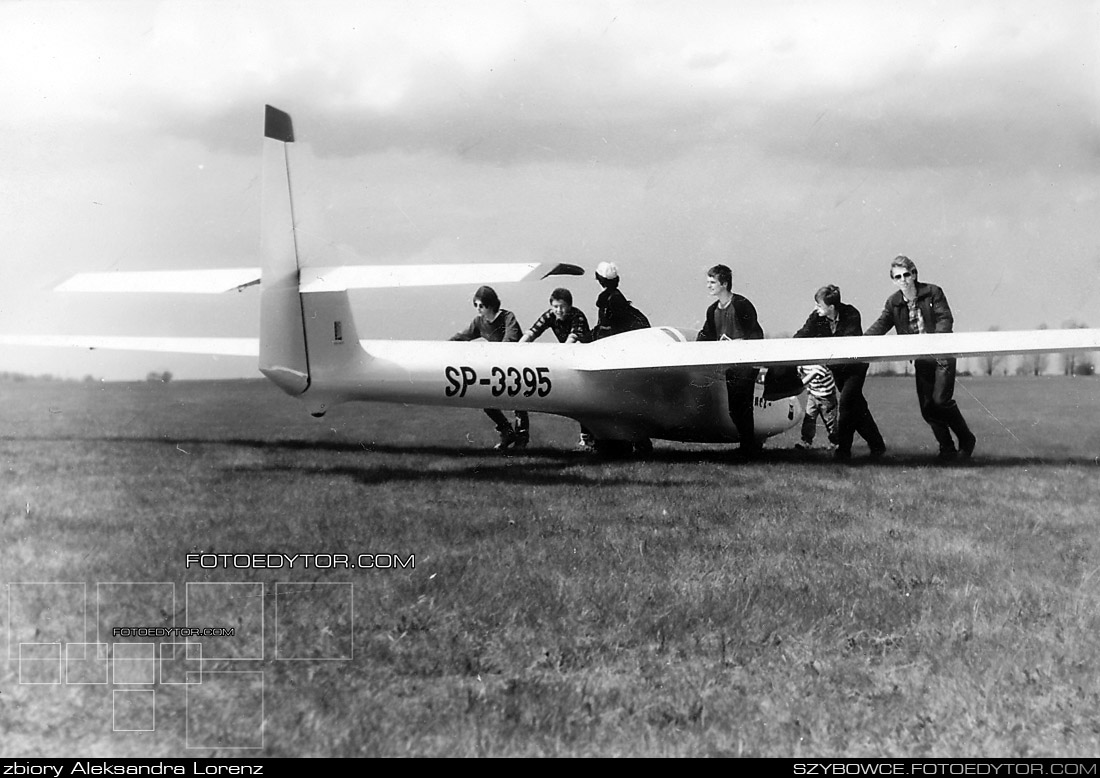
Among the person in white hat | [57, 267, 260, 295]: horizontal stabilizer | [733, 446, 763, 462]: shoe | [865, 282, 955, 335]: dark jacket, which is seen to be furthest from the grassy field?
the person in white hat

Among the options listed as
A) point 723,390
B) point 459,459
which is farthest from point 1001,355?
point 459,459

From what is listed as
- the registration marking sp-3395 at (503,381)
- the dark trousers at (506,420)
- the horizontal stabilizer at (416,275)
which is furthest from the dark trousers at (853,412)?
the horizontal stabilizer at (416,275)

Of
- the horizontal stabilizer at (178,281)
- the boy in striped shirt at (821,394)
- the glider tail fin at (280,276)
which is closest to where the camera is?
the glider tail fin at (280,276)

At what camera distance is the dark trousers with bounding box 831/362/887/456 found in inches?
361

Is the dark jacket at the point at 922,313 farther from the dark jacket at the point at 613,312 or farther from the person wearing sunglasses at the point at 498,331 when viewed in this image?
the person wearing sunglasses at the point at 498,331

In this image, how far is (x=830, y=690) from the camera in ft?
10.6

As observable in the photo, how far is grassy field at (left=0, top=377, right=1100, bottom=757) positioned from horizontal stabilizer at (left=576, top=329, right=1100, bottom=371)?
1331 millimetres

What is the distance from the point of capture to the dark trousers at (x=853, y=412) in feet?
30.1

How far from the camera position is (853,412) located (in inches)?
363

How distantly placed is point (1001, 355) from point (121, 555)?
7.29m

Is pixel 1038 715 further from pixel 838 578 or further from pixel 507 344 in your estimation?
pixel 507 344

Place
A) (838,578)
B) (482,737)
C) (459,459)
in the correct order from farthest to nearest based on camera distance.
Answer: (459,459) → (838,578) → (482,737)

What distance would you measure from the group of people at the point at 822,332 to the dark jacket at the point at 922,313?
0.4 inches

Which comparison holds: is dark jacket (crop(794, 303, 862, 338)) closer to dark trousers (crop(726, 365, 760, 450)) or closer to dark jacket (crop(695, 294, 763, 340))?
dark jacket (crop(695, 294, 763, 340))
